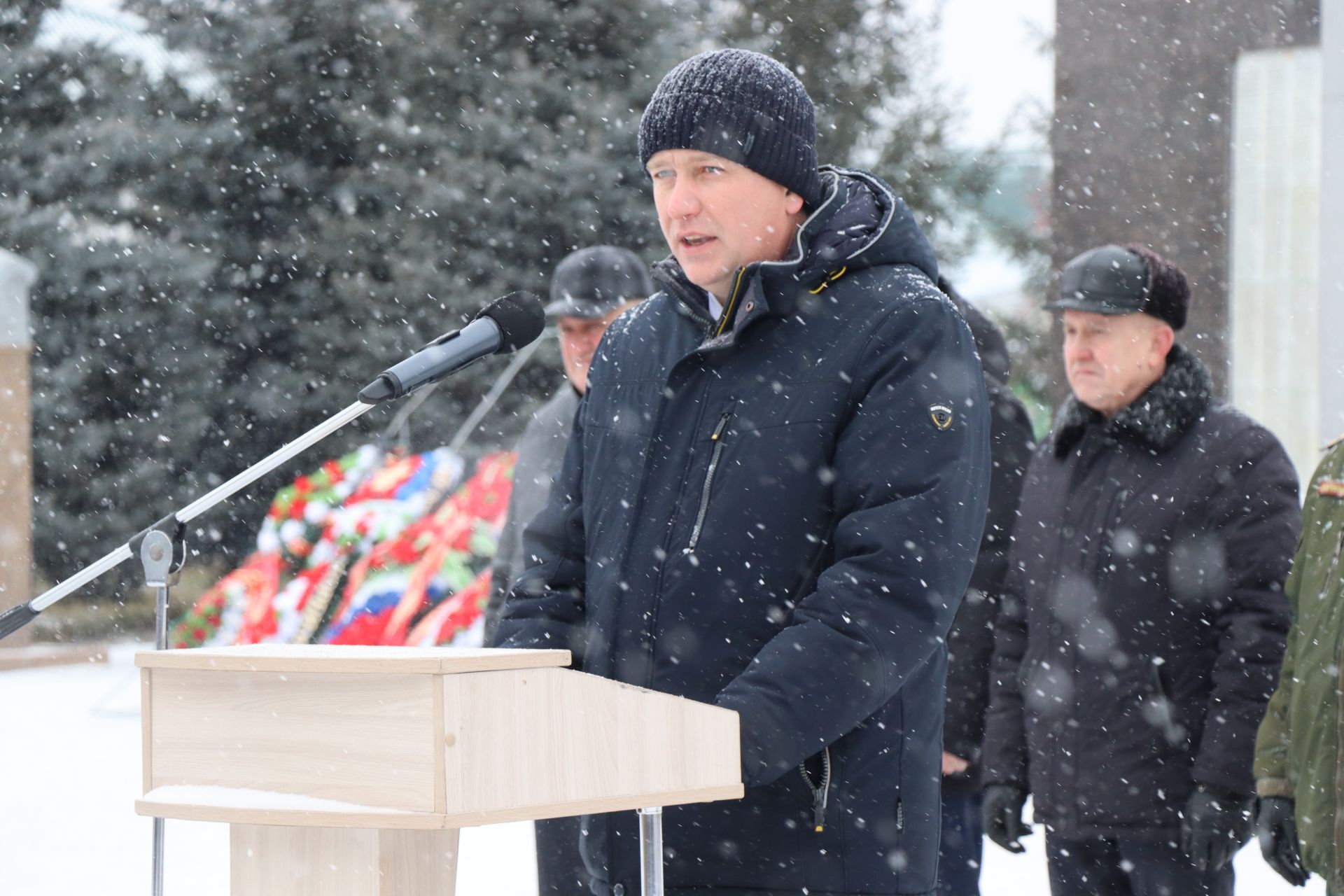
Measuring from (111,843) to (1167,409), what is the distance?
16.8ft

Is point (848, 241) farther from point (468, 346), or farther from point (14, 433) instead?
point (14, 433)

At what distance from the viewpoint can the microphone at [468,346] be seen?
7.68 feet

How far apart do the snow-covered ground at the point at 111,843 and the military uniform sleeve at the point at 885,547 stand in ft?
13.3

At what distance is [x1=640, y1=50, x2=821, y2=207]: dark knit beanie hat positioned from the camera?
7.63 feet

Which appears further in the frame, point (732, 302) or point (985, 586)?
point (985, 586)

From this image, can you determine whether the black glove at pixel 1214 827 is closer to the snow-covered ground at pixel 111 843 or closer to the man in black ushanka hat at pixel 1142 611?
the man in black ushanka hat at pixel 1142 611

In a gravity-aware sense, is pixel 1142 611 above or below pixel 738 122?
below

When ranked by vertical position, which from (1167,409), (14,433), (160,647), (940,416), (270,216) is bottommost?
(160,647)

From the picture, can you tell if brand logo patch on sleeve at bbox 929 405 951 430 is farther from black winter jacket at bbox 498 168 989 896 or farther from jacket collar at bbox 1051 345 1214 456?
jacket collar at bbox 1051 345 1214 456

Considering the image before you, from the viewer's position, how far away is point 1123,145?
10469 mm

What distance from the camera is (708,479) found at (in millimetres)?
2217

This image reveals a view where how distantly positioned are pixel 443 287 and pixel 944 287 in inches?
495

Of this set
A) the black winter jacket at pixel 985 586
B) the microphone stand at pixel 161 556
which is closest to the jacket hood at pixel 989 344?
the black winter jacket at pixel 985 586

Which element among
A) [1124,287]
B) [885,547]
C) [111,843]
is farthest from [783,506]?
[111,843]
